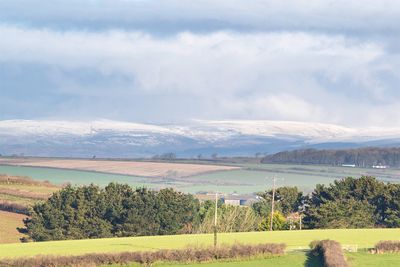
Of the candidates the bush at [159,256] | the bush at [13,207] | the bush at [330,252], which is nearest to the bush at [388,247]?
the bush at [330,252]

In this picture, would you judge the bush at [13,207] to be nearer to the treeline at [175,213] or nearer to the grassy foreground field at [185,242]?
the treeline at [175,213]

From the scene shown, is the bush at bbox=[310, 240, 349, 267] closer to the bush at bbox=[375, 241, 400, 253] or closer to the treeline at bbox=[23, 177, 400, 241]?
the bush at bbox=[375, 241, 400, 253]

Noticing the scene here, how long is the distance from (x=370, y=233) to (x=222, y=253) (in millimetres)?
21899

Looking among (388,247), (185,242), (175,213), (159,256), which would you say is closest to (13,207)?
(175,213)

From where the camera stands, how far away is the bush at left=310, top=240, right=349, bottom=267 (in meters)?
46.1

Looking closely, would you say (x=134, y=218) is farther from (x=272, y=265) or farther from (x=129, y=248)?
(x=272, y=265)

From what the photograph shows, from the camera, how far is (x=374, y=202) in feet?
353

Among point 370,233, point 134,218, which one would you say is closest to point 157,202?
point 134,218

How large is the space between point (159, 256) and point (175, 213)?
47555 millimetres

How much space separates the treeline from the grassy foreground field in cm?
2338

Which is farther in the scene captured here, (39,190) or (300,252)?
(39,190)

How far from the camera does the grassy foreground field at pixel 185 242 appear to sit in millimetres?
57281

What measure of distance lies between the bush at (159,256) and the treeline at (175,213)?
3985 centimetres

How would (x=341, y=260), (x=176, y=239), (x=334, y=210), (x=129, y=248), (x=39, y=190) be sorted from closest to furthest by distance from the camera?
(x=341, y=260), (x=129, y=248), (x=176, y=239), (x=334, y=210), (x=39, y=190)
